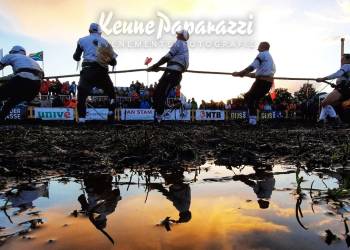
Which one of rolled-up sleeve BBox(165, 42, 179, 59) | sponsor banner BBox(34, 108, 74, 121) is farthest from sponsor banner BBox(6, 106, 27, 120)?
rolled-up sleeve BBox(165, 42, 179, 59)

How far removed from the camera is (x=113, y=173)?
2492 mm

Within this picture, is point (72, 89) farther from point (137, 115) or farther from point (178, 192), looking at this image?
point (178, 192)

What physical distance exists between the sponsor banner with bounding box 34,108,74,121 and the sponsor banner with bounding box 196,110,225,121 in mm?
9537

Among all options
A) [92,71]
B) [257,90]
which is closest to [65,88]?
[92,71]

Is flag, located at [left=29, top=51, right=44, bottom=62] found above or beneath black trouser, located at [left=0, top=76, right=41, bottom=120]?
above

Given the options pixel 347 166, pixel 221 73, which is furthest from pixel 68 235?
pixel 221 73

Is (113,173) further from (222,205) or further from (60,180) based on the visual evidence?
(222,205)

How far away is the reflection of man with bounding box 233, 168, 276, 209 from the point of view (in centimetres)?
179

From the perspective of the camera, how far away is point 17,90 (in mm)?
9461

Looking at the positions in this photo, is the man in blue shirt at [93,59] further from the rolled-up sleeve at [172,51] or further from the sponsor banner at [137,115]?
the sponsor banner at [137,115]

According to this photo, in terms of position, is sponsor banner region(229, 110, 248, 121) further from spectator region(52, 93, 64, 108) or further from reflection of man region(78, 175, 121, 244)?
reflection of man region(78, 175, 121, 244)

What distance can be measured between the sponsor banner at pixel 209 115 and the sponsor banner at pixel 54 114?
31.3ft

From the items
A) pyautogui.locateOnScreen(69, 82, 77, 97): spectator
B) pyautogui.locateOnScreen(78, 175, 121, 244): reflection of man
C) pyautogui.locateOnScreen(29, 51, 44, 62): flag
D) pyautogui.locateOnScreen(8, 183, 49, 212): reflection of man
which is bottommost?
pyautogui.locateOnScreen(8, 183, 49, 212): reflection of man

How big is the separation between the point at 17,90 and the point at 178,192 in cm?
861
